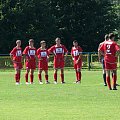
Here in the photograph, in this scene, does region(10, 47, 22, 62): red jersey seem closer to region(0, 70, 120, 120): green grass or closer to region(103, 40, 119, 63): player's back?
region(103, 40, 119, 63): player's back

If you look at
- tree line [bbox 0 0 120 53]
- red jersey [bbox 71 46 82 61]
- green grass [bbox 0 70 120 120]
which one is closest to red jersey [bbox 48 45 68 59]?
red jersey [bbox 71 46 82 61]

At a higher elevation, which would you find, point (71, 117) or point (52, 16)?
point (52, 16)

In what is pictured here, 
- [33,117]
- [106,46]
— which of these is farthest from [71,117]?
[106,46]

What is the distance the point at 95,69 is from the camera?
4628 centimetres

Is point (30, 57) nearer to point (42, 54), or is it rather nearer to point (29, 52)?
point (29, 52)

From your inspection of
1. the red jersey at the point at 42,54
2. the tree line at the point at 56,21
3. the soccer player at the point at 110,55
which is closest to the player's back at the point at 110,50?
the soccer player at the point at 110,55

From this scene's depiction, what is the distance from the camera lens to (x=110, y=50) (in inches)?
797

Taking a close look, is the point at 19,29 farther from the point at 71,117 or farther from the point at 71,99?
the point at 71,117

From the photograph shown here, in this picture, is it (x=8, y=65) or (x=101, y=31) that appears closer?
(x=8, y=65)

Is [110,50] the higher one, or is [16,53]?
[110,50]

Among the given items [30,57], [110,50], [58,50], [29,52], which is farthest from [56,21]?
[110,50]

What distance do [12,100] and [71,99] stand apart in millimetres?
1659

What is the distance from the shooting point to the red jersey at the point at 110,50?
20.2 meters

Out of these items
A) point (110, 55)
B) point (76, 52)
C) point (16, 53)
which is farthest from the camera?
point (76, 52)
